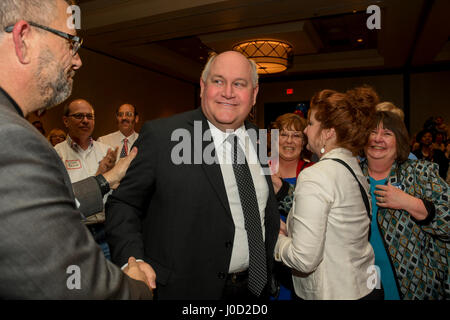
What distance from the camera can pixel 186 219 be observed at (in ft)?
4.21

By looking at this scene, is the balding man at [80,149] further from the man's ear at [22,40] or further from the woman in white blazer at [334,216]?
the man's ear at [22,40]

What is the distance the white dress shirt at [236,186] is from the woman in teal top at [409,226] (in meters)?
0.68

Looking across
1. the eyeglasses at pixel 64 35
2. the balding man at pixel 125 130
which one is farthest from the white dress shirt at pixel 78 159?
the eyeglasses at pixel 64 35

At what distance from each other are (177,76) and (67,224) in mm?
9099

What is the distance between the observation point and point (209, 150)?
1.40 m

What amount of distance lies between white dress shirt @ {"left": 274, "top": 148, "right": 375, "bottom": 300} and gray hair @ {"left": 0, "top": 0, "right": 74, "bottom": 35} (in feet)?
3.54

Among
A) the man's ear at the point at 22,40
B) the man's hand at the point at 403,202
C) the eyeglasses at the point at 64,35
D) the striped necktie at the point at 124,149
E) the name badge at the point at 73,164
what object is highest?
the eyeglasses at the point at 64,35

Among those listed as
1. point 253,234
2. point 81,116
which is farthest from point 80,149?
point 253,234

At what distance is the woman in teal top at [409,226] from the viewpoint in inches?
65.4

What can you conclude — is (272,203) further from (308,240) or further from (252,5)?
(252,5)

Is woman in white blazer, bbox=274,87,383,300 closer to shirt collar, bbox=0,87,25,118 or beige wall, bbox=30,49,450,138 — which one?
shirt collar, bbox=0,87,25,118

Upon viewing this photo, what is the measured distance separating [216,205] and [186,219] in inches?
5.4
